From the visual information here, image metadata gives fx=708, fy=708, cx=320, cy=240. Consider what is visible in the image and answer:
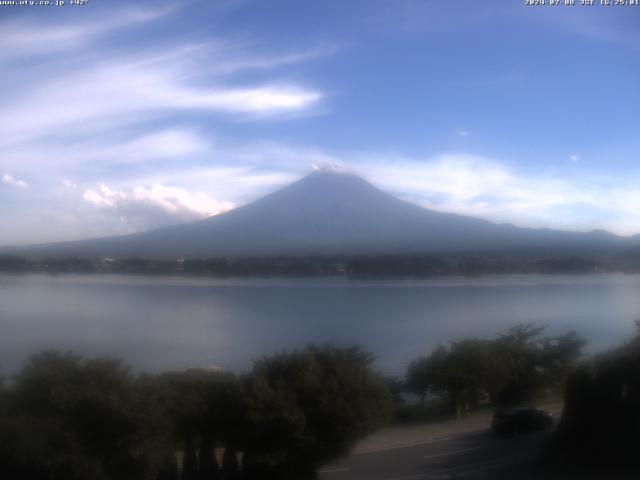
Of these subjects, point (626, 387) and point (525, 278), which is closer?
point (626, 387)

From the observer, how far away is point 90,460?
7723 millimetres

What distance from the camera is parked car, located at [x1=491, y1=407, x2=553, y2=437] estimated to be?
11.6 meters

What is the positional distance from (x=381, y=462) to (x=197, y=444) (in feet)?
9.24

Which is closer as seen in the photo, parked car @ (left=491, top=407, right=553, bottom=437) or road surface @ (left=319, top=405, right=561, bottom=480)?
road surface @ (left=319, top=405, right=561, bottom=480)

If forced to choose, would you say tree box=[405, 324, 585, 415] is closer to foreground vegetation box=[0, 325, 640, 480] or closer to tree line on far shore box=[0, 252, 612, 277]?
tree line on far shore box=[0, 252, 612, 277]

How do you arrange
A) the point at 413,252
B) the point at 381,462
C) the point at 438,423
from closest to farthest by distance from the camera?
the point at 381,462 < the point at 438,423 < the point at 413,252

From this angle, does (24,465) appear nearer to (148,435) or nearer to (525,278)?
(148,435)

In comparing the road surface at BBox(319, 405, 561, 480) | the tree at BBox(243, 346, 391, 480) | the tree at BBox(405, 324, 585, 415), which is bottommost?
the road surface at BBox(319, 405, 561, 480)

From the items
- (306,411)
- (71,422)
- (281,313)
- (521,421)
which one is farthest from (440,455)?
(281,313)

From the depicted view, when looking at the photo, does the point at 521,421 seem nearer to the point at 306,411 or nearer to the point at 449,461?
the point at 449,461

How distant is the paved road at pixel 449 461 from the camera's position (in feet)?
30.6

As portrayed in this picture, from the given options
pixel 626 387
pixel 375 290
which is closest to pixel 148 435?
pixel 626 387

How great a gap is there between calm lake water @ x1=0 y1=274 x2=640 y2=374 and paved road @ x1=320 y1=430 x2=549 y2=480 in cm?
273

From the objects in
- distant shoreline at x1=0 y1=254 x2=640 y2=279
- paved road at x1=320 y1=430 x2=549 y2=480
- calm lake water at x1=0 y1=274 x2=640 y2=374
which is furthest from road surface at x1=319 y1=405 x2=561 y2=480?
distant shoreline at x1=0 y1=254 x2=640 y2=279
